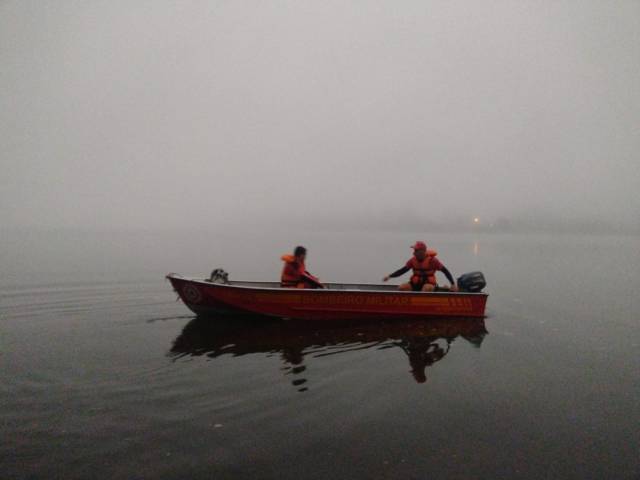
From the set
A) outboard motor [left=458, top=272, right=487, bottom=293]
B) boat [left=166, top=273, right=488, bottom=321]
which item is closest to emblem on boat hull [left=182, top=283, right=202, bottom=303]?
boat [left=166, top=273, right=488, bottom=321]

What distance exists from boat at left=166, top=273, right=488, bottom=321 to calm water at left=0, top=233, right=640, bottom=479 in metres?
0.43

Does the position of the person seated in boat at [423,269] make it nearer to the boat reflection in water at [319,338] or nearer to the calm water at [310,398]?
the boat reflection in water at [319,338]

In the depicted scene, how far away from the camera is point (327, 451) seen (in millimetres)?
4844

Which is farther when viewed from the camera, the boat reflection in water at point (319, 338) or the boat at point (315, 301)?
the boat at point (315, 301)

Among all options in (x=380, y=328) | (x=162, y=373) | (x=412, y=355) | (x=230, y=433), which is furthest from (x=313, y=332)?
(x=230, y=433)

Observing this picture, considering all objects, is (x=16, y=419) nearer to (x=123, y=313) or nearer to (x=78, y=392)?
(x=78, y=392)

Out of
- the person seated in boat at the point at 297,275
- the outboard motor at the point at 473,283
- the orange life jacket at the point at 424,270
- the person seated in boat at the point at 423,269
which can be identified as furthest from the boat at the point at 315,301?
the orange life jacket at the point at 424,270

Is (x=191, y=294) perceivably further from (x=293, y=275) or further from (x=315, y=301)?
(x=315, y=301)

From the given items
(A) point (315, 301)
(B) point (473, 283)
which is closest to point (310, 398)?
(A) point (315, 301)

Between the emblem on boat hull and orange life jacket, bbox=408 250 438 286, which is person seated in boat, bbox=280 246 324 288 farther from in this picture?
orange life jacket, bbox=408 250 438 286

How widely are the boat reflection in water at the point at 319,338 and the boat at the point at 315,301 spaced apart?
326mm

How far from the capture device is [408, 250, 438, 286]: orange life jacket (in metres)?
Answer: 12.0

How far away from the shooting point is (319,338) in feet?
33.0

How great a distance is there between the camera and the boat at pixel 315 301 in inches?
423
